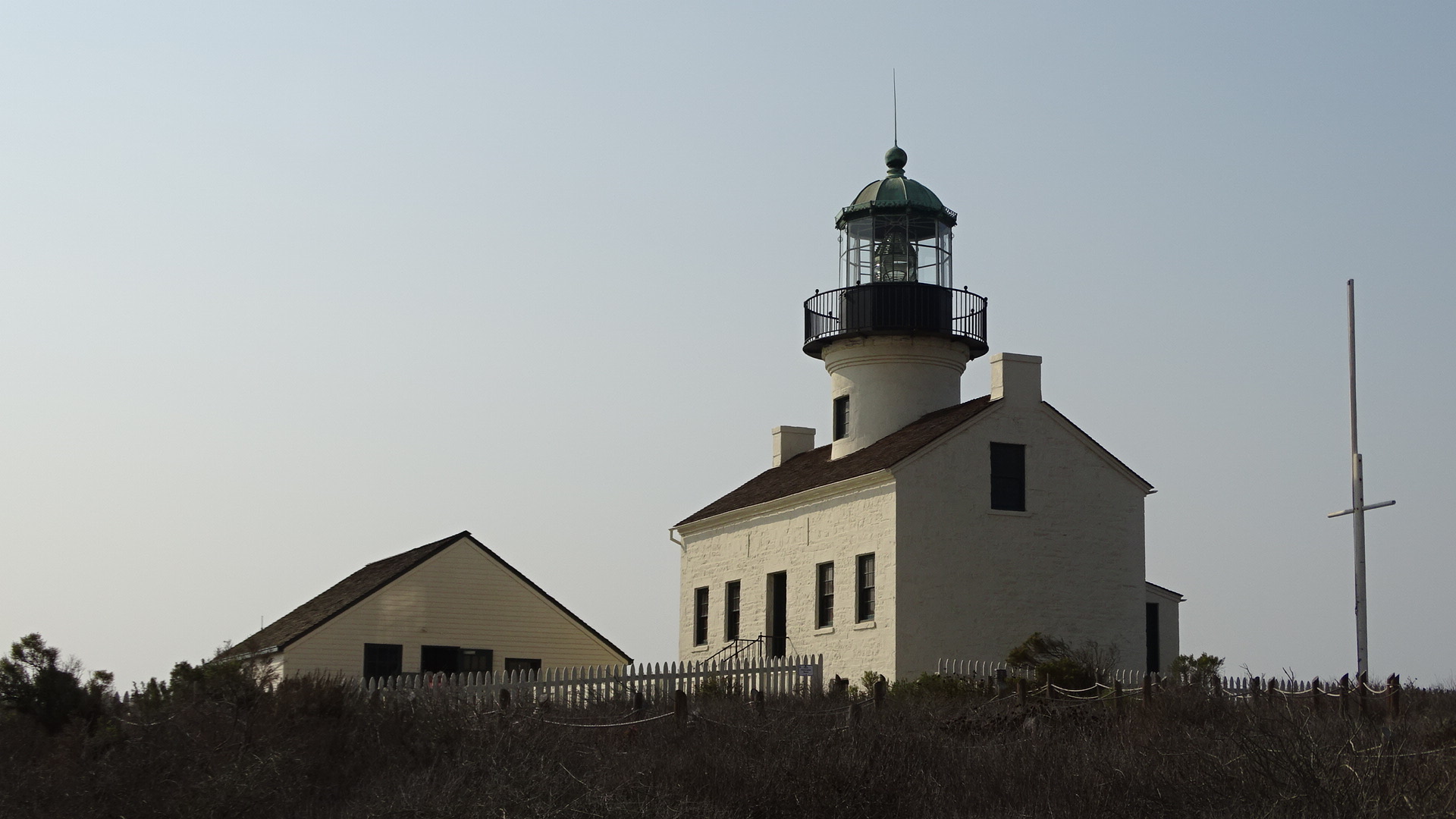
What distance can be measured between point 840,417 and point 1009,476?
220 inches

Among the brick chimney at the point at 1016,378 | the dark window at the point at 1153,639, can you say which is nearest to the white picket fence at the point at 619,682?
the brick chimney at the point at 1016,378

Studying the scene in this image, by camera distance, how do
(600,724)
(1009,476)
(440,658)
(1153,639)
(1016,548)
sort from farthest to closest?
(1153,639) → (440,658) → (1009,476) → (1016,548) → (600,724)

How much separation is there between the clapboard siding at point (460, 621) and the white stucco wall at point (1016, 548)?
5.97m

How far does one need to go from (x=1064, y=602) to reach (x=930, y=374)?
600 centimetres

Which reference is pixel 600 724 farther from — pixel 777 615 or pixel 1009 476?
pixel 777 615

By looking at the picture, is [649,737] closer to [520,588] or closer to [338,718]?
[338,718]

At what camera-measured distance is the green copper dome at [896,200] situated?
31.6 m

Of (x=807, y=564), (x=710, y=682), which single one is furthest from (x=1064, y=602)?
(x=710, y=682)

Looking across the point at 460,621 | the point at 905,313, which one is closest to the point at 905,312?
the point at 905,313

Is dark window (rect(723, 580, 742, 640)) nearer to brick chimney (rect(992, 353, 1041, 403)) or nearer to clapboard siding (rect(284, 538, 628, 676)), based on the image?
clapboard siding (rect(284, 538, 628, 676))

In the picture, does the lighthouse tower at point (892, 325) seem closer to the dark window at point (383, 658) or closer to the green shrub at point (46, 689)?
the dark window at point (383, 658)

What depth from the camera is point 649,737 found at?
619 inches

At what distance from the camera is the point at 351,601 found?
Answer: 27.3m

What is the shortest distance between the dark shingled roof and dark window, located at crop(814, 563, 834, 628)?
5.12ft
